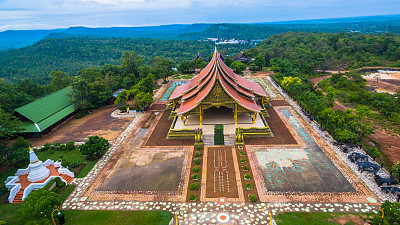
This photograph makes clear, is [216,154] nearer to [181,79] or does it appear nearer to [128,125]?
[128,125]

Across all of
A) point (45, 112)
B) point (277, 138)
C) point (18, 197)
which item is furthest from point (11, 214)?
point (277, 138)

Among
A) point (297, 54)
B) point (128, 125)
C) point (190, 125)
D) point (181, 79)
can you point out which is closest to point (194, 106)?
point (190, 125)

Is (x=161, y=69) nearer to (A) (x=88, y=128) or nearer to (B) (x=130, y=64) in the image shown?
(B) (x=130, y=64)

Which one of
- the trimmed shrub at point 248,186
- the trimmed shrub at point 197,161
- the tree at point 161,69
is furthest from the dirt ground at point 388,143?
the tree at point 161,69

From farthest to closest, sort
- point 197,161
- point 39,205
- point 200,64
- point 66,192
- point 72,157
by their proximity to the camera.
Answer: point 200,64 < point 72,157 < point 197,161 < point 66,192 < point 39,205

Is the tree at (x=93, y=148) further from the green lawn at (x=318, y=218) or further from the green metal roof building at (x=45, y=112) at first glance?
the green lawn at (x=318, y=218)

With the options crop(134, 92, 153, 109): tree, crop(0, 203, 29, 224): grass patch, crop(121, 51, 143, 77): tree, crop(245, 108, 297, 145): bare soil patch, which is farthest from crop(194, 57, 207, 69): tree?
crop(0, 203, 29, 224): grass patch
